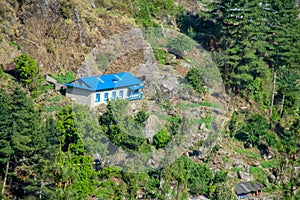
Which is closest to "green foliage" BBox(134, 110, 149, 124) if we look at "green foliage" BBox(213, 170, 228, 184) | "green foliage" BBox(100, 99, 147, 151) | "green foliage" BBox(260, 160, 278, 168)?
"green foliage" BBox(100, 99, 147, 151)

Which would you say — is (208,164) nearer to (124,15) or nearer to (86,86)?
(86,86)

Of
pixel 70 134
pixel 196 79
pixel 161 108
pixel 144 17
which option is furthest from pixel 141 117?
pixel 144 17

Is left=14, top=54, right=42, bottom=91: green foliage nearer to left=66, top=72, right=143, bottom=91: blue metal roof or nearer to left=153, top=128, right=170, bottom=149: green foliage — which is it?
left=66, top=72, right=143, bottom=91: blue metal roof

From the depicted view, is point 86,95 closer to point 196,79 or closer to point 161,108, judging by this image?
point 161,108

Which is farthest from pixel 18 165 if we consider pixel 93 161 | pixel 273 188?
pixel 273 188

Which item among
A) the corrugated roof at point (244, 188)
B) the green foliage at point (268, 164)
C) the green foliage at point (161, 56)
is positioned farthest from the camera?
the green foliage at point (161, 56)

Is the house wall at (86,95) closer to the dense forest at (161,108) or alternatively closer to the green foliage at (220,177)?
the dense forest at (161,108)

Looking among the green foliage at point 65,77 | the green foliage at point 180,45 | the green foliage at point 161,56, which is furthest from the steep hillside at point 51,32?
the green foliage at point 180,45
